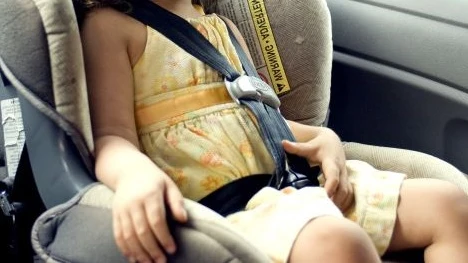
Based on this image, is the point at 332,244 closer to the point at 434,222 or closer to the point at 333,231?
the point at 333,231

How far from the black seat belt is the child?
0.04 ft

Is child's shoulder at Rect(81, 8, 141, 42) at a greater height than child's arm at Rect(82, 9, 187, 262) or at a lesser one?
greater

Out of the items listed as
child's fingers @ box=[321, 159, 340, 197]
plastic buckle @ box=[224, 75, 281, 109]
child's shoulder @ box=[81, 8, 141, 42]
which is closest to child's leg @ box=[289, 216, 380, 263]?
child's fingers @ box=[321, 159, 340, 197]

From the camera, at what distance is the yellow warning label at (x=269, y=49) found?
126 centimetres

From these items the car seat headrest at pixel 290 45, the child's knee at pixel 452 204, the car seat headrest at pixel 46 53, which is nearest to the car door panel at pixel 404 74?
the car seat headrest at pixel 290 45

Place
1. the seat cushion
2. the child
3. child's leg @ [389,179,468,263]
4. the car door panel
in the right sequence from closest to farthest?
1. the seat cushion
2. the child
3. child's leg @ [389,179,468,263]
4. the car door panel

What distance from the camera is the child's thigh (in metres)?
0.94

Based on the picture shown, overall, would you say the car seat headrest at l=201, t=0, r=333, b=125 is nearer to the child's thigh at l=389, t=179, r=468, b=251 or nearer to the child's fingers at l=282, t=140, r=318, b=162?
the child's fingers at l=282, t=140, r=318, b=162

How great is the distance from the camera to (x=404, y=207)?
37.9 inches

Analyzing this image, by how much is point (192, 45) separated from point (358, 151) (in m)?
0.34

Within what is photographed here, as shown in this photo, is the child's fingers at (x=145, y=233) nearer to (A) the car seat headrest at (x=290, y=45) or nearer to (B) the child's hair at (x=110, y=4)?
(B) the child's hair at (x=110, y=4)

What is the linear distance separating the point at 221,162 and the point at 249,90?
0.39ft

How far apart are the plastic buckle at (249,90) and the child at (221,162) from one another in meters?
0.02

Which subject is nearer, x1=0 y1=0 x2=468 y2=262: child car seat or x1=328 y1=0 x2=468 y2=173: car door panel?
x1=0 y1=0 x2=468 y2=262: child car seat
